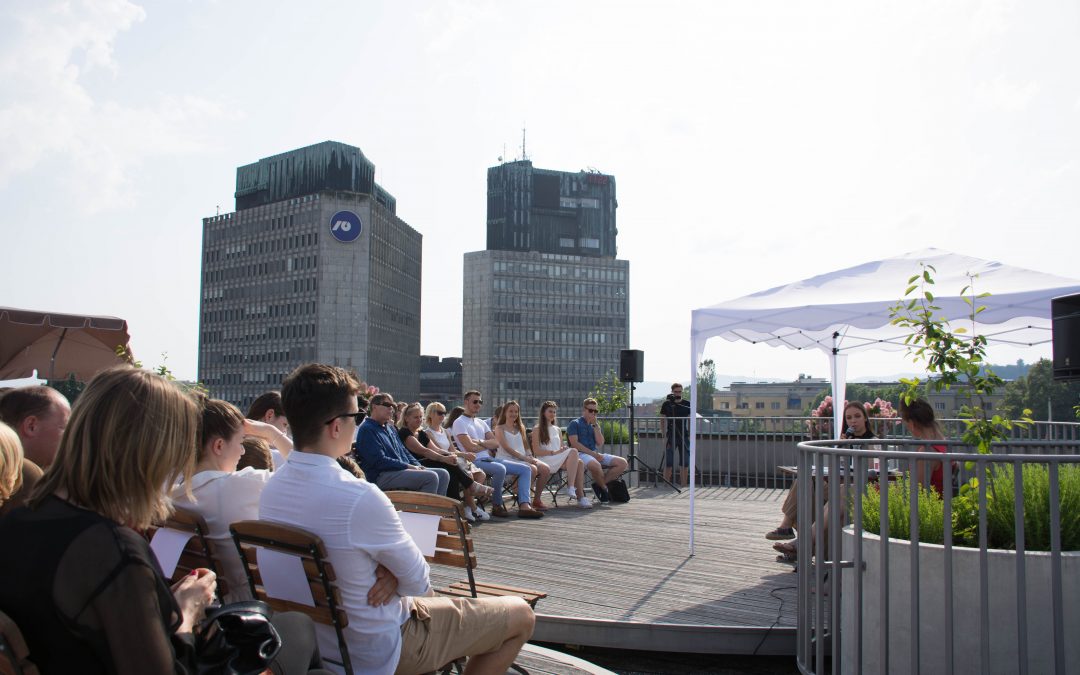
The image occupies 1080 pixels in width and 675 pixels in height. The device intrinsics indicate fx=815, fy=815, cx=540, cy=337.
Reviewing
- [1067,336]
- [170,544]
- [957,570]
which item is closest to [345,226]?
[1067,336]

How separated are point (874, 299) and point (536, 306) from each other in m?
123

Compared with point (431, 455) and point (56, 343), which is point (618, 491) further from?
point (56, 343)

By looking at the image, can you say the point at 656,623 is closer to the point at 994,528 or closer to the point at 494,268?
the point at 994,528

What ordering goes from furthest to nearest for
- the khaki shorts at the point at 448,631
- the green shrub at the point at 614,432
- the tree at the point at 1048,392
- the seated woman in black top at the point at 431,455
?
the tree at the point at 1048,392 < the green shrub at the point at 614,432 < the seated woman in black top at the point at 431,455 < the khaki shorts at the point at 448,631

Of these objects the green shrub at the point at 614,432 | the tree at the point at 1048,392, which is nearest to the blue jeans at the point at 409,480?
the green shrub at the point at 614,432

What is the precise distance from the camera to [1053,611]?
3.06m

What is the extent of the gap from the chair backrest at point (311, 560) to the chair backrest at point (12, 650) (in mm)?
975

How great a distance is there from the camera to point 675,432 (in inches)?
557

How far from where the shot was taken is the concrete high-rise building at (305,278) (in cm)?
11112

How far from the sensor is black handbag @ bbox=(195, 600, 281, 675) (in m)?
1.98

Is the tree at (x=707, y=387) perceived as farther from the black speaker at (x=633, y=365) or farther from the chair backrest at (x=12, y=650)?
the chair backrest at (x=12, y=650)

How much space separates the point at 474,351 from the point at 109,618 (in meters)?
128

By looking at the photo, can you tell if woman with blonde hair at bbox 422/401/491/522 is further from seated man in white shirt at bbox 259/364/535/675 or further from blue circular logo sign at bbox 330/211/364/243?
blue circular logo sign at bbox 330/211/364/243

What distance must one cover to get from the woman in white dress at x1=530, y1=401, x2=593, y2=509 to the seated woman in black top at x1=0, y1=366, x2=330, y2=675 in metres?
8.95
